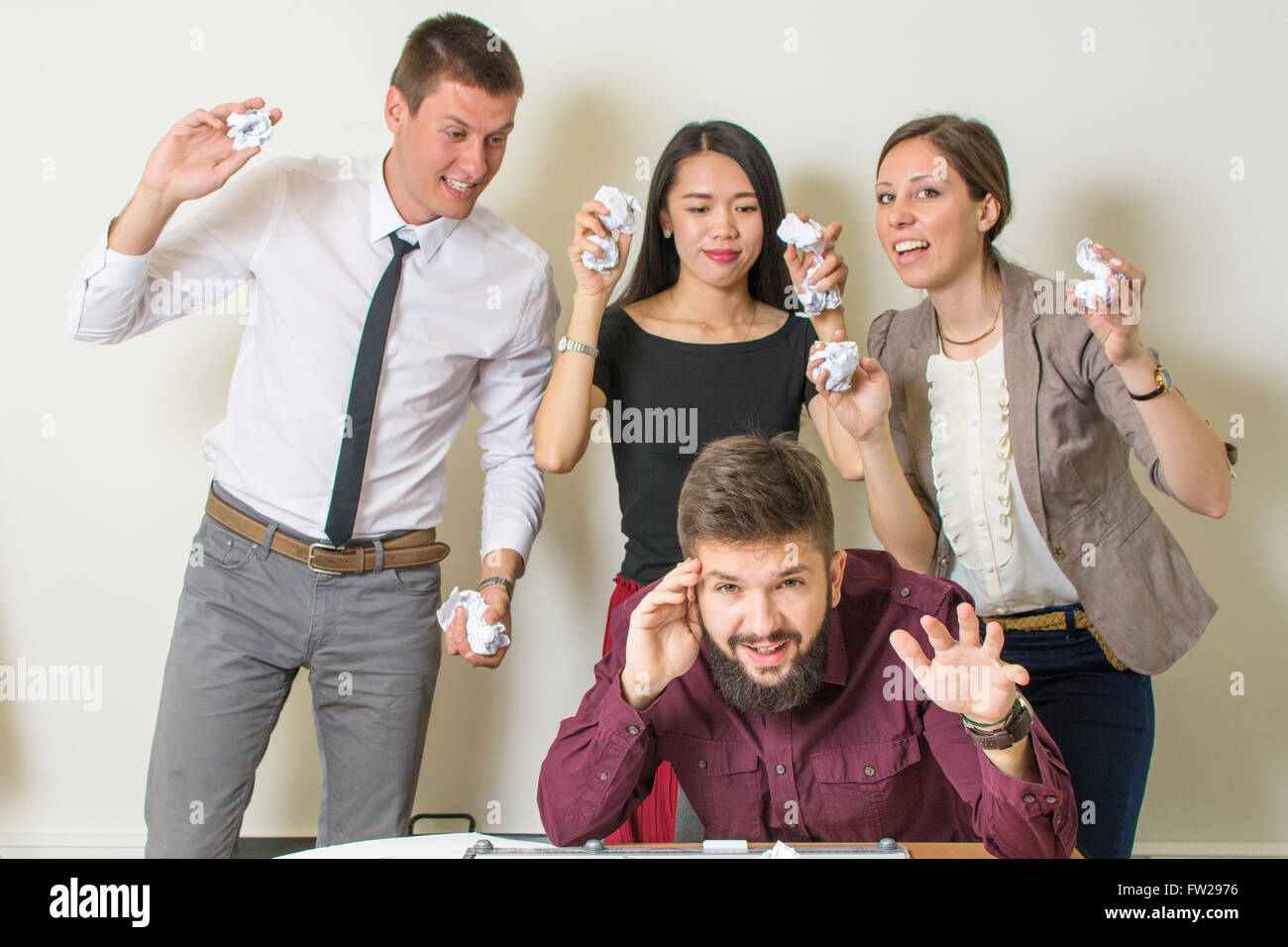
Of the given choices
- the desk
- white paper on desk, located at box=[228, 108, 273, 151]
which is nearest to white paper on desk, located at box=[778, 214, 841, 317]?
white paper on desk, located at box=[228, 108, 273, 151]

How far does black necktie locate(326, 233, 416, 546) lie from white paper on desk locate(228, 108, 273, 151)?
1.26 ft

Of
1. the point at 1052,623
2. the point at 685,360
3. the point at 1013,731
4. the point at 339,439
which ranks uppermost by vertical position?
the point at 685,360

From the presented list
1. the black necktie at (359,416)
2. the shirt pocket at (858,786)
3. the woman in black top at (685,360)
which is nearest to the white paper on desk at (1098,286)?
the woman in black top at (685,360)

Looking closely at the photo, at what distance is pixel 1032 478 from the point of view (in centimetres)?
228

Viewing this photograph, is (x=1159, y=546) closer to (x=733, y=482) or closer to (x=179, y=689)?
(x=733, y=482)

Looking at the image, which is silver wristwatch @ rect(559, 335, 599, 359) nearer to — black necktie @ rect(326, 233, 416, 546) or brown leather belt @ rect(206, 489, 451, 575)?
black necktie @ rect(326, 233, 416, 546)

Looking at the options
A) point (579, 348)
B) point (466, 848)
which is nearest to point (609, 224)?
point (579, 348)

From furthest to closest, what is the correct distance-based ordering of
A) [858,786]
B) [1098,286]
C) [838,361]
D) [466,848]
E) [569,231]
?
[569,231]
[838,361]
[1098,286]
[858,786]
[466,848]

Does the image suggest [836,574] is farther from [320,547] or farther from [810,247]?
[320,547]

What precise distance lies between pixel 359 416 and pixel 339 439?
0.07 meters

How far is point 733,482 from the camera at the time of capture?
1822 millimetres

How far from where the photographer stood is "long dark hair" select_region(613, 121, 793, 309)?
251 centimetres
